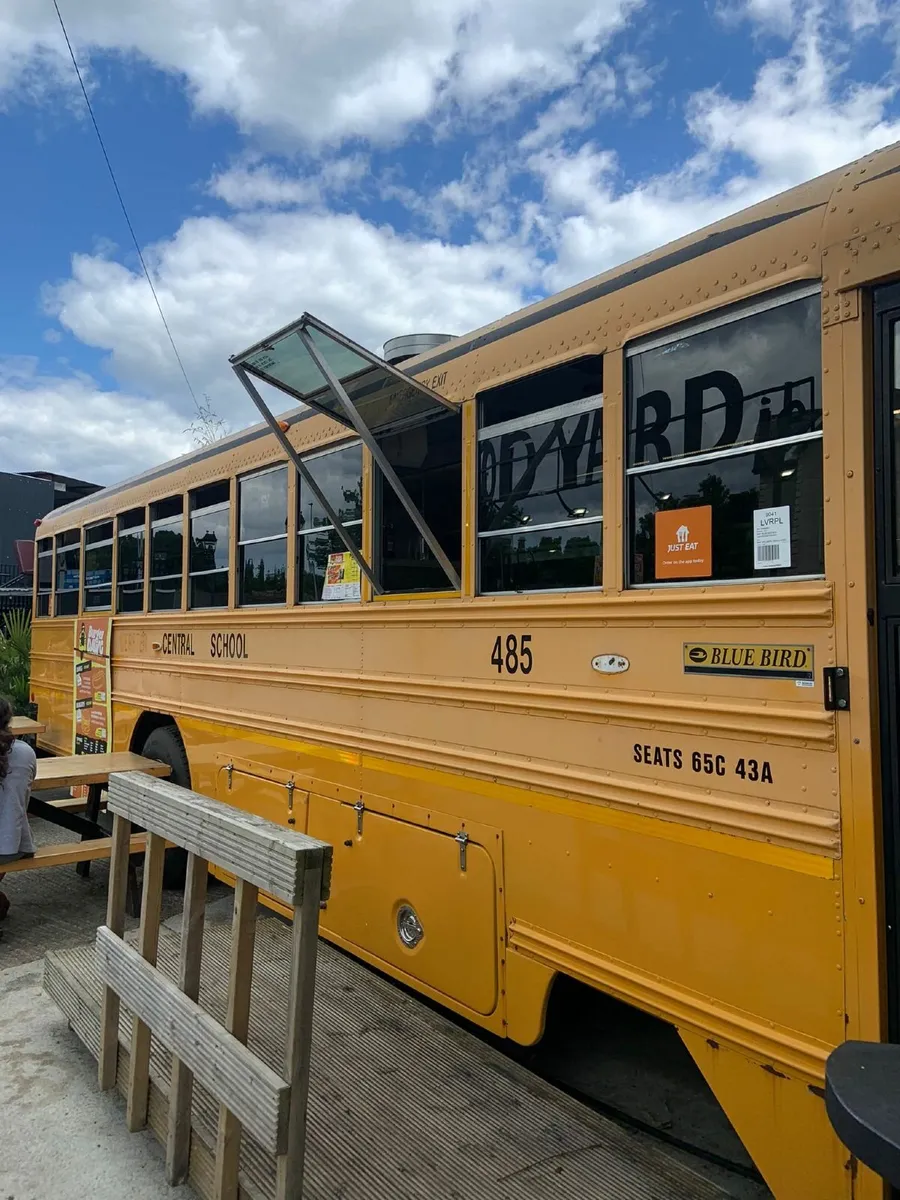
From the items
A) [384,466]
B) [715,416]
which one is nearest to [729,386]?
[715,416]

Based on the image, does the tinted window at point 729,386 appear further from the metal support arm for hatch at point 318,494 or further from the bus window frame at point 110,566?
the bus window frame at point 110,566

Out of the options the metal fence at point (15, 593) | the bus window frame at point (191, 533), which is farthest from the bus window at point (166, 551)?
the metal fence at point (15, 593)

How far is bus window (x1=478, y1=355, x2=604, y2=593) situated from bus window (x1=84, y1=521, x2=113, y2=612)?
424 cm

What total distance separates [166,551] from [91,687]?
172 centimetres

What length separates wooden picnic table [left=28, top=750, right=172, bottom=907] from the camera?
5.00 m

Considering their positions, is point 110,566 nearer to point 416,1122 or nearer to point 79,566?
point 79,566

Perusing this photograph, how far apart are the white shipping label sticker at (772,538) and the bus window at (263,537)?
8.09 ft

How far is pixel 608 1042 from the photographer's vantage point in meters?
3.22

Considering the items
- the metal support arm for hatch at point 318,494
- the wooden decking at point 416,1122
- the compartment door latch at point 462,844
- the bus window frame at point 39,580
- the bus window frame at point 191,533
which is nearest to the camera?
the wooden decking at point 416,1122

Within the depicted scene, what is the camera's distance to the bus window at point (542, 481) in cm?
254

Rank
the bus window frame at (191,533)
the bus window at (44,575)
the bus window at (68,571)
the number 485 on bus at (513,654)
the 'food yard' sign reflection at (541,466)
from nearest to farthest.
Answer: the 'food yard' sign reflection at (541,466) < the number 485 on bus at (513,654) < the bus window frame at (191,533) < the bus window at (68,571) < the bus window at (44,575)

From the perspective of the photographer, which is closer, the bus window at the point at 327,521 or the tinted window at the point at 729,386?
the tinted window at the point at 729,386

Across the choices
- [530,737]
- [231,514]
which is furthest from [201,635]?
[530,737]

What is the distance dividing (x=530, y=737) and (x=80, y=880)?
4236 millimetres
